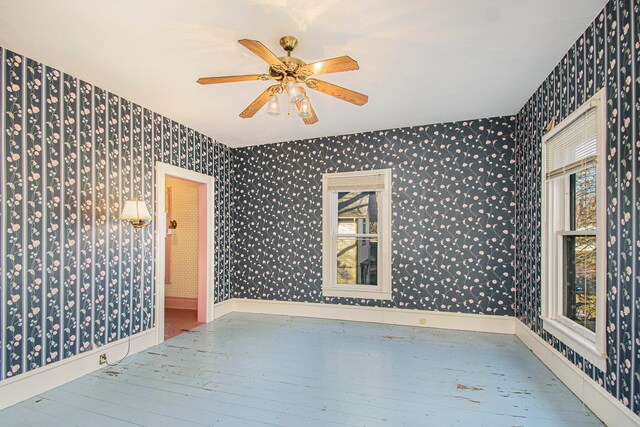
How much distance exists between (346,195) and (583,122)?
2.99 m

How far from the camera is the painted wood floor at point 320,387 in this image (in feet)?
7.59

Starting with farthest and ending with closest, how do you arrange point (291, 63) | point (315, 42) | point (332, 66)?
point (315, 42) < point (291, 63) < point (332, 66)

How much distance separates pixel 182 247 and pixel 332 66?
15.1 ft

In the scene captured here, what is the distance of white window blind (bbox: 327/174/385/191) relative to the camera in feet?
15.3

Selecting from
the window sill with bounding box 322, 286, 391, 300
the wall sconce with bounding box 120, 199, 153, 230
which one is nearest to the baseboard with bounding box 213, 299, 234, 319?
the window sill with bounding box 322, 286, 391, 300

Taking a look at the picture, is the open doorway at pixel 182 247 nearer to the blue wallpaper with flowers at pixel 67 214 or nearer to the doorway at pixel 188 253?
the doorway at pixel 188 253

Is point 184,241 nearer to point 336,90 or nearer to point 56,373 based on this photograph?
point 56,373

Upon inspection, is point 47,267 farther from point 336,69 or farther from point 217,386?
point 336,69

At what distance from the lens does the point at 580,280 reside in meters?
2.73

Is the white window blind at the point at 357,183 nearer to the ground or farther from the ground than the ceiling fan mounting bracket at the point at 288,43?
nearer to the ground

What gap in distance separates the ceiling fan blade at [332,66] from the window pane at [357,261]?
9.73ft

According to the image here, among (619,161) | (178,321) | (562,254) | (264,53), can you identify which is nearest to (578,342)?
(562,254)

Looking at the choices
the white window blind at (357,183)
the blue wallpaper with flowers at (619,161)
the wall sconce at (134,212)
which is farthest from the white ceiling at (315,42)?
the white window blind at (357,183)

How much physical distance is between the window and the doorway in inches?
66.8
